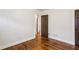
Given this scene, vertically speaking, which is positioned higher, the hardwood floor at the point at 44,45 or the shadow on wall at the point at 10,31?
the shadow on wall at the point at 10,31

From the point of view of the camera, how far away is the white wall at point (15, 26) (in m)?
1.21

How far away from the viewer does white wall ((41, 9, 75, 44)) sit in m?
1.25

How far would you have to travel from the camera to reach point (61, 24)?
51.9 inches

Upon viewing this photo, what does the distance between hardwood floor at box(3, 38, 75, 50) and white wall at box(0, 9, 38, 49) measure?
0.07 meters

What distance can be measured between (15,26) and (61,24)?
0.67 meters

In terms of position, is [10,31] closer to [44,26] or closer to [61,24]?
[44,26]

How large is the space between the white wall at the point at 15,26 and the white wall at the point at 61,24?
0.79 ft

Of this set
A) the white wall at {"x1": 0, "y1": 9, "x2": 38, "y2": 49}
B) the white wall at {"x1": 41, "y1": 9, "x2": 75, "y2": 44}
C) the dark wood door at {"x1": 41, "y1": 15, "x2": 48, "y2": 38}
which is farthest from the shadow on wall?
the white wall at {"x1": 41, "y1": 9, "x2": 75, "y2": 44}

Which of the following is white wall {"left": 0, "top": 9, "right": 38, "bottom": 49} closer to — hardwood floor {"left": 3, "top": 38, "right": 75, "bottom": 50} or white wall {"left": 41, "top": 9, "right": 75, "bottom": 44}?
hardwood floor {"left": 3, "top": 38, "right": 75, "bottom": 50}

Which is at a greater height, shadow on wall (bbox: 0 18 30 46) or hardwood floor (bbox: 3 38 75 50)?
shadow on wall (bbox: 0 18 30 46)

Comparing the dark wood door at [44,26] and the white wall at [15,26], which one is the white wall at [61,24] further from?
the white wall at [15,26]

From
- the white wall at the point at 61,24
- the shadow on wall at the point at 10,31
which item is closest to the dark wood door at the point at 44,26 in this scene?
the white wall at the point at 61,24

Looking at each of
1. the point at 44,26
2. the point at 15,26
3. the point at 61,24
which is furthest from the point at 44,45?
the point at 15,26
